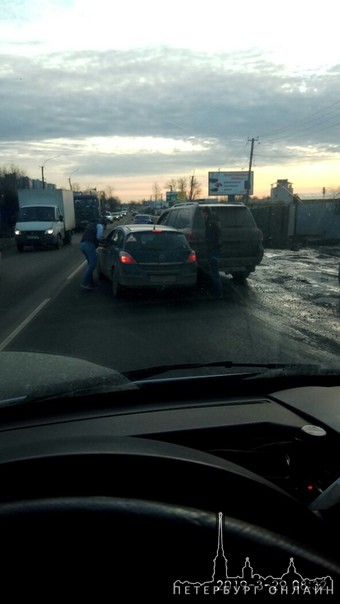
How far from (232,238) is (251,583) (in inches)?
470

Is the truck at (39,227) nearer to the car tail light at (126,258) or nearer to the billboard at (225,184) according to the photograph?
the car tail light at (126,258)

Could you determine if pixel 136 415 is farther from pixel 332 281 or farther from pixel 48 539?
pixel 332 281

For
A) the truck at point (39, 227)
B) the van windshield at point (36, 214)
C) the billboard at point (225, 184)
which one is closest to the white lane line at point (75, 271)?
the truck at point (39, 227)

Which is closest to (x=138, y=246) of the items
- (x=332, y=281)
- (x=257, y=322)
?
(x=257, y=322)

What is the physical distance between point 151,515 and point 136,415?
1.04 metres

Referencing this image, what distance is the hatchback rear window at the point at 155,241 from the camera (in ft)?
36.9

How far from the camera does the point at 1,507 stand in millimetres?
1557

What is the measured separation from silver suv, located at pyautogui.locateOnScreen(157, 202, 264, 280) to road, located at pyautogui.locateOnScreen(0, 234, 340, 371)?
1.91 feet

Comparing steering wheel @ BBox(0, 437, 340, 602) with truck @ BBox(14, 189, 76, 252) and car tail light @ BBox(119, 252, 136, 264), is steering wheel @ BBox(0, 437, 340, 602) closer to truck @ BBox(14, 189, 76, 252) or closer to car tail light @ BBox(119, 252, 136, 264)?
car tail light @ BBox(119, 252, 136, 264)

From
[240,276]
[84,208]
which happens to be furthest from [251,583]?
[84,208]

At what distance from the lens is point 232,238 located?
1316 cm

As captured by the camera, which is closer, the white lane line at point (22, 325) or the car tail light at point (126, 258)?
the white lane line at point (22, 325)

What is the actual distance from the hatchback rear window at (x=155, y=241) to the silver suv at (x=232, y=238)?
1623 millimetres

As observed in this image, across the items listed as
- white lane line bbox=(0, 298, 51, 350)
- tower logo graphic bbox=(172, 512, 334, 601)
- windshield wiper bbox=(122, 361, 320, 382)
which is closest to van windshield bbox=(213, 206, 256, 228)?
white lane line bbox=(0, 298, 51, 350)
